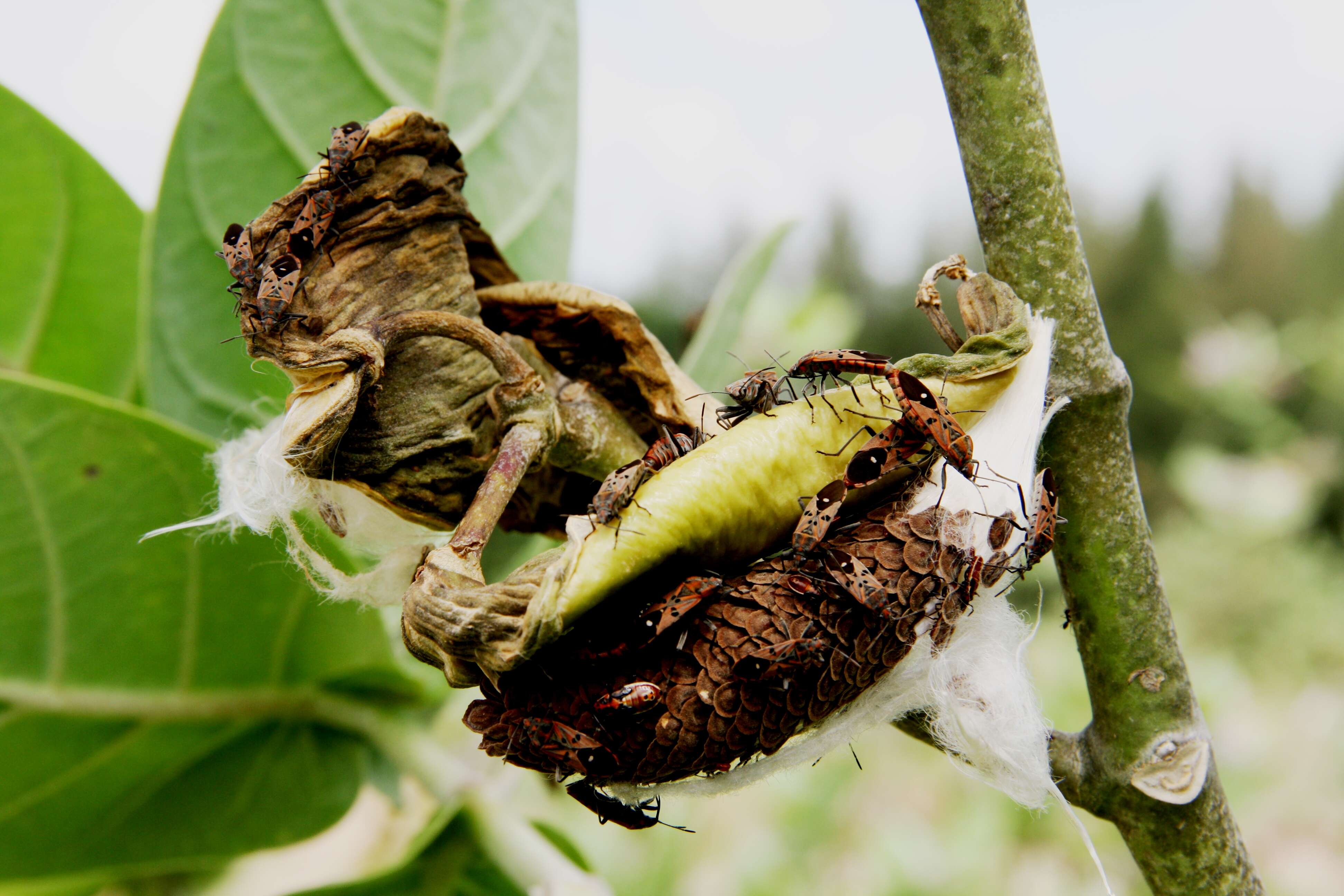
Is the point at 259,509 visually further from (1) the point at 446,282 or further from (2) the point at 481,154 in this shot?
(2) the point at 481,154

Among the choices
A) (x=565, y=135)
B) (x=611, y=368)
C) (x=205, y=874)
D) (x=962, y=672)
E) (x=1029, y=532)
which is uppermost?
(x=565, y=135)

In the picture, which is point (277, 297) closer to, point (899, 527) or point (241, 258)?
point (241, 258)

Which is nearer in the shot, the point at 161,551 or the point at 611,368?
the point at 611,368

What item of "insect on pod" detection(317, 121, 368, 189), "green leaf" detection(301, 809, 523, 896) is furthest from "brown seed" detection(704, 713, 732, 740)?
"green leaf" detection(301, 809, 523, 896)

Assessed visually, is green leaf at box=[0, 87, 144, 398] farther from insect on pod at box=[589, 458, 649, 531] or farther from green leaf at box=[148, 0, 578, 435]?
insect on pod at box=[589, 458, 649, 531]

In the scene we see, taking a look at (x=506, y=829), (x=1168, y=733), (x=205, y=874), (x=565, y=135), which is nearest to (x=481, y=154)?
(x=565, y=135)

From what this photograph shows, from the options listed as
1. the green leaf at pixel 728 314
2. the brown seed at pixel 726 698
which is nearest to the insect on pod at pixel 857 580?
the brown seed at pixel 726 698

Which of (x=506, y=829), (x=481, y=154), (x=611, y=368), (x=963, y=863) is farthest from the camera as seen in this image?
(x=963, y=863)
